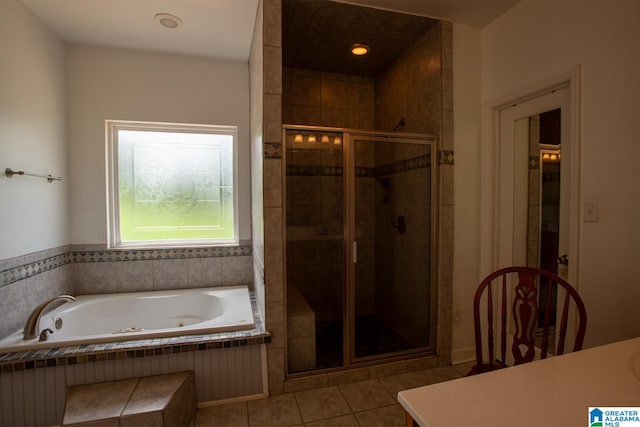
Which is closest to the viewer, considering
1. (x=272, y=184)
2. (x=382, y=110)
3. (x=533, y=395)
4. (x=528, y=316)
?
(x=533, y=395)

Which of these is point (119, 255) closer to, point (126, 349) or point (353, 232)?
point (126, 349)

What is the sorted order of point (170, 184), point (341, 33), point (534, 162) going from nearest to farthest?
point (534, 162), point (341, 33), point (170, 184)

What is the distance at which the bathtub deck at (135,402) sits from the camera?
1.47m

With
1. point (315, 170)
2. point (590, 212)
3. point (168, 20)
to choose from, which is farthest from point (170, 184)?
point (590, 212)

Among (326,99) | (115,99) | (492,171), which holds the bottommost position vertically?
(492,171)

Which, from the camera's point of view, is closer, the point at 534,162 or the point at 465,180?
the point at 534,162

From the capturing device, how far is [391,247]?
2.49 meters

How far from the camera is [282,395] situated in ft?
6.39

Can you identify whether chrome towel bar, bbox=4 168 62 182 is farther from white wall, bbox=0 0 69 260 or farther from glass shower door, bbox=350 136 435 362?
glass shower door, bbox=350 136 435 362

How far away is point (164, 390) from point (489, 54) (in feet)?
10.2

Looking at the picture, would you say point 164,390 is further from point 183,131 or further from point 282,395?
point 183,131

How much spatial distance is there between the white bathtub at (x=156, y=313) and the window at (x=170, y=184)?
0.47 metres

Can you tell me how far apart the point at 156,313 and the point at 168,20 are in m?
2.27

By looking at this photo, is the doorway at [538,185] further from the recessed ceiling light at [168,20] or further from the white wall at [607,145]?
the recessed ceiling light at [168,20]
